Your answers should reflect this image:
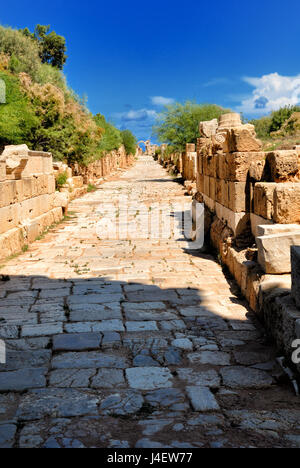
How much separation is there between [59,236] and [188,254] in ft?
11.3

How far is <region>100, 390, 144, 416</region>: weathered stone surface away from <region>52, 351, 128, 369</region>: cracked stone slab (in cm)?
50

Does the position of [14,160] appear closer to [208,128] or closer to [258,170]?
[258,170]

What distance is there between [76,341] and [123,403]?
1.31 meters

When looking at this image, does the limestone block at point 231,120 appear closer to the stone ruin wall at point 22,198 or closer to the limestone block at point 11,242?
the stone ruin wall at point 22,198

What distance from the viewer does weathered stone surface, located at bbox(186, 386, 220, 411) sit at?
3083mm

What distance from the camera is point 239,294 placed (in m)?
5.81

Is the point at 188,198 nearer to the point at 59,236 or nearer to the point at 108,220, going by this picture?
the point at 108,220

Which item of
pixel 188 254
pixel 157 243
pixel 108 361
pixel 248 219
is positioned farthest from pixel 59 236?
pixel 108 361

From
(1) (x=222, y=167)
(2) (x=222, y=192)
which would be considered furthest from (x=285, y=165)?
(2) (x=222, y=192)

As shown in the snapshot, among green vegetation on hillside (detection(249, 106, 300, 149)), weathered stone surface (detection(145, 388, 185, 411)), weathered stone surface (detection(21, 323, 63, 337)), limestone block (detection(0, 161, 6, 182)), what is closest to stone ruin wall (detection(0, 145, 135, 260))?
limestone block (detection(0, 161, 6, 182))

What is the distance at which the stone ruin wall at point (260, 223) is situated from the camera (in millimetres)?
4109

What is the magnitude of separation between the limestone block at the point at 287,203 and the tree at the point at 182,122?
20.5 m

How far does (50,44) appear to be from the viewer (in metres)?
38.4

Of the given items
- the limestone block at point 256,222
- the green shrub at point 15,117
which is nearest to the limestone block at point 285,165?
the limestone block at point 256,222
